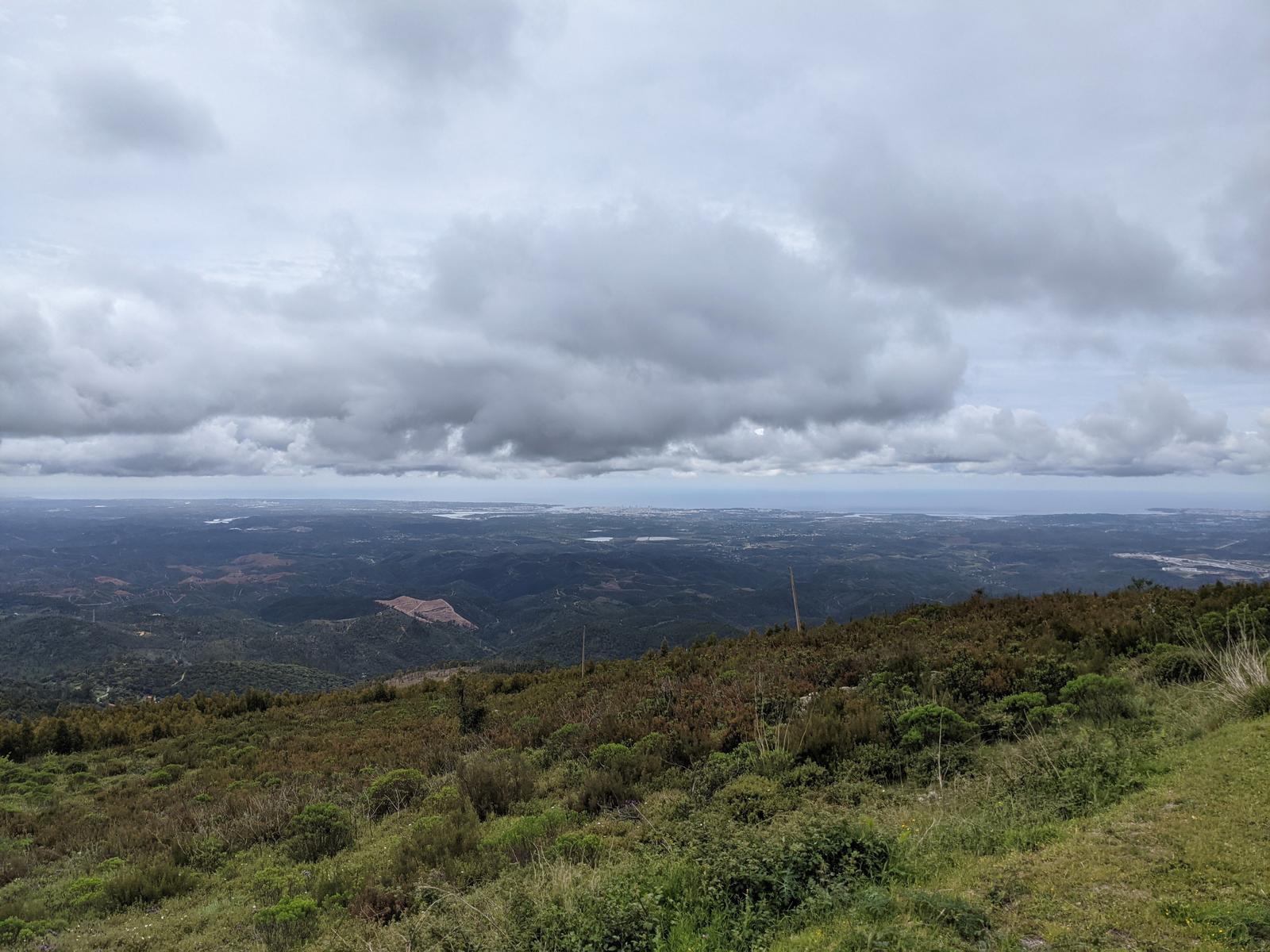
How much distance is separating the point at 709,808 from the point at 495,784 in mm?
4026

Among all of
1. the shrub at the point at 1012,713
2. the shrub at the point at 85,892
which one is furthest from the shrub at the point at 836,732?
the shrub at the point at 85,892

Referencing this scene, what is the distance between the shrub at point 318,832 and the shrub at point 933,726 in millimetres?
8595

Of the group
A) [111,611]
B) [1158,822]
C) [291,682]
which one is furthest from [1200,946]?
[111,611]

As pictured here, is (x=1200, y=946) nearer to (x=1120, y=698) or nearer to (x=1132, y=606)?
(x=1120, y=698)

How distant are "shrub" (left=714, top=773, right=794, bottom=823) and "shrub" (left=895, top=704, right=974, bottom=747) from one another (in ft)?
7.47

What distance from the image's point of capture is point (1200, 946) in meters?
3.68

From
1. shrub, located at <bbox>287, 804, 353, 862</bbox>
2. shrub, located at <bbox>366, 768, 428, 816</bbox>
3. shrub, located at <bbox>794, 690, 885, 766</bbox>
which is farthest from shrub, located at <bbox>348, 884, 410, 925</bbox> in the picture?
shrub, located at <bbox>794, 690, 885, 766</bbox>

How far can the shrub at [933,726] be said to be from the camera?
28.9 ft

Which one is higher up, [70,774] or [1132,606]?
[1132,606]

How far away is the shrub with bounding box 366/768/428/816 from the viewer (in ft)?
34.7

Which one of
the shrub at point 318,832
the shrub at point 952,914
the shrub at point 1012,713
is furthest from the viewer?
the shrub at point 318,832

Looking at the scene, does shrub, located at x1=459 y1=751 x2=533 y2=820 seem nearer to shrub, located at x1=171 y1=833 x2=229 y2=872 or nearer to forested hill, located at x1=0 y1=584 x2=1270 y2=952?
forested hill, located at x1=0 y1=584 x2=1270 y2=952

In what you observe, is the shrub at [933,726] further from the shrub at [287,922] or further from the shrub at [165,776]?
the shrub at [165,776]

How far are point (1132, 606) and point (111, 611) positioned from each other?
23603 centimetres
